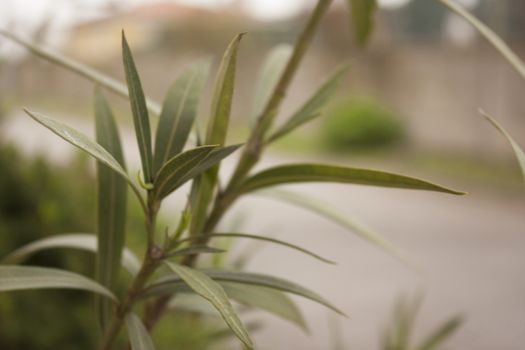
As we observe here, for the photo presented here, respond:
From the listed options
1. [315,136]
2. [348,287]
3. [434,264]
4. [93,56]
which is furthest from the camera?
[315,136]

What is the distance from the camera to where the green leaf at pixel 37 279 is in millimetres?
337

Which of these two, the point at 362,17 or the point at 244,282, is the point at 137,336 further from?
the point at 362,17

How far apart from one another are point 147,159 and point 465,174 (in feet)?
17.5

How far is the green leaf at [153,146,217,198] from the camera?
0.29 meters

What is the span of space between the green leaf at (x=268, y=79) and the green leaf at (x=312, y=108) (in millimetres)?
35

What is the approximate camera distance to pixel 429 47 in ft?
23.1

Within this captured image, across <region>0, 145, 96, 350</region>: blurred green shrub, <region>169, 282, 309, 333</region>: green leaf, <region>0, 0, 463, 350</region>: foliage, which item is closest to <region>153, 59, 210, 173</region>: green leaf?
<region>0, 0, 463, 350</region>: foliage

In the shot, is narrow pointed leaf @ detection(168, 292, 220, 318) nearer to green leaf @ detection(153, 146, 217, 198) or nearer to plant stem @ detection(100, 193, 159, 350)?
plant stem @ detection(100, 193, 159, 350)

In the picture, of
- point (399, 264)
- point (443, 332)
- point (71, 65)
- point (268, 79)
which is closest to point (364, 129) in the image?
point (399, 264)

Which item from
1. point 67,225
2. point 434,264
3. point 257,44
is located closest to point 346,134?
point 257,44

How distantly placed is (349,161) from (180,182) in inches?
253

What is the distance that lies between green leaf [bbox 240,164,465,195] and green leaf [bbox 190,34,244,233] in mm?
35

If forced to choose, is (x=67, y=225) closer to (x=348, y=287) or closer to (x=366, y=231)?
(x=366, y=231)

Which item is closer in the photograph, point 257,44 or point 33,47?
point 33,47
